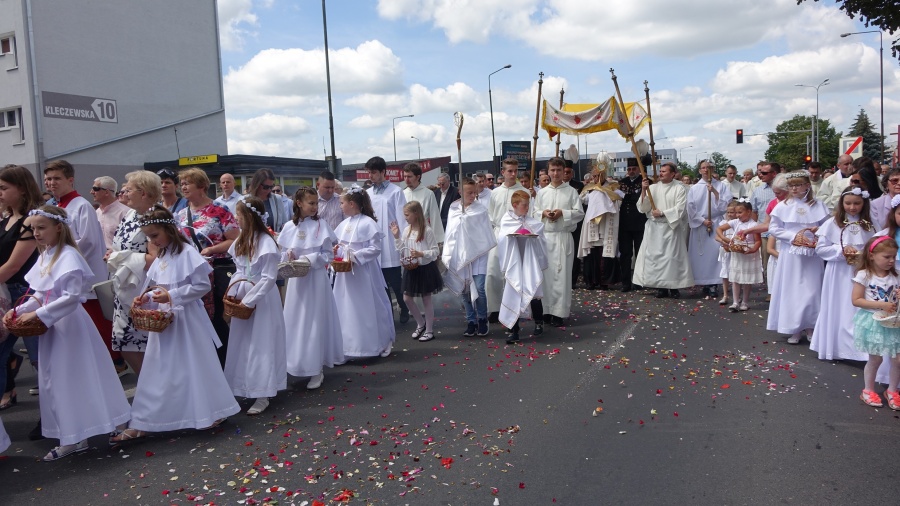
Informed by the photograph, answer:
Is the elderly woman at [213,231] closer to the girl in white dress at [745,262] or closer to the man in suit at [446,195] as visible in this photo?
the man in suit at [446,195]

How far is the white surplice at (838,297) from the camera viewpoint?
6863 mm

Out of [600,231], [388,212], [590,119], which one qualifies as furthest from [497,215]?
[590,119]

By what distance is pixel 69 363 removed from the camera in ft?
16.8

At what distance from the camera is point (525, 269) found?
28.3ft

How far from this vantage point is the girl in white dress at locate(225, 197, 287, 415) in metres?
6.06

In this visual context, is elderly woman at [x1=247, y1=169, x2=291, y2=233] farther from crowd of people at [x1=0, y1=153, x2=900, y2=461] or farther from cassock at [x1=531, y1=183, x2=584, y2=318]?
cassock at [x1=531, y1=183, x2=584, y2=318]

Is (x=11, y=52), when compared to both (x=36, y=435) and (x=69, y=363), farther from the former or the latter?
(x=69, y=363)

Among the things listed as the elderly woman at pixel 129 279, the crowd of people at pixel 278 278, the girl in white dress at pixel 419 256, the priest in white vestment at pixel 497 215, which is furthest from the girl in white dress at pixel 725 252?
the elderly woman at pixel 129 279

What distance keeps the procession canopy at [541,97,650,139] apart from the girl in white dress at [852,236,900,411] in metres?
7.30

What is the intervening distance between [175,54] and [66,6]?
7.47 metres

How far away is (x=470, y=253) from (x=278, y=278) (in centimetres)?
272

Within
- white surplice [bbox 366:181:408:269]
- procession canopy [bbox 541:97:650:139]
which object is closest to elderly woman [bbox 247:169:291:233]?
white surplice [bbox 366:181:408:269]

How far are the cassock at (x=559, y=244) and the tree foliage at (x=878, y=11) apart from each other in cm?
412

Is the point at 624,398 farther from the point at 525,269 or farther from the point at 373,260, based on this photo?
the point at 373,260
